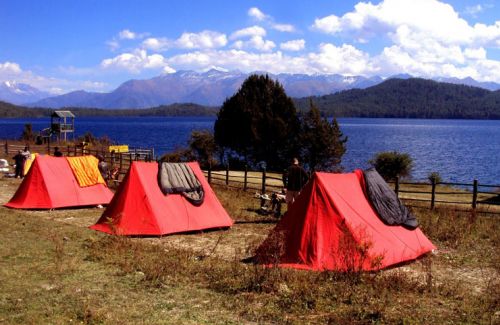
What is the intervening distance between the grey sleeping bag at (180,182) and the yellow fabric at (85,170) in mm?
4712

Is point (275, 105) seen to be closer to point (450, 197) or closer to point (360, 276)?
point (450, 197)

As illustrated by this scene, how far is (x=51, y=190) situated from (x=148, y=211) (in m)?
5.36

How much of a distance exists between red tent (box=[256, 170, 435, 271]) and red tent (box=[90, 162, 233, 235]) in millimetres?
3608

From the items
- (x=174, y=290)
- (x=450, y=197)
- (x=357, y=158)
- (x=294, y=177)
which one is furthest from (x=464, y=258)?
(x=357, y=158)

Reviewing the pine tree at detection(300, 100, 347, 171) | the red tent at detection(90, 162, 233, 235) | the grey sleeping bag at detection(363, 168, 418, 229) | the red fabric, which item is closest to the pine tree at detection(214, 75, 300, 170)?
the pine tree at detection(300, 100, 347, 171)

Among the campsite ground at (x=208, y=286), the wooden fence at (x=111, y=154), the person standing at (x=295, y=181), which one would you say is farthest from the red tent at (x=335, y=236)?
the wooden fence at (x=111, y=154)

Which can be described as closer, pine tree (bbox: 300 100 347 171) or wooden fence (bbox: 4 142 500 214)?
wooden fence (bbox: 4 142 500 214)

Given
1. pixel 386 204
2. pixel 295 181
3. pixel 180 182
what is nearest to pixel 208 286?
pixel 386 204

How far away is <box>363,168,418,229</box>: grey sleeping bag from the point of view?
10.3 meters

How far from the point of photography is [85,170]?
17.0 metres

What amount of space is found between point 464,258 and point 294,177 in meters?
5.09

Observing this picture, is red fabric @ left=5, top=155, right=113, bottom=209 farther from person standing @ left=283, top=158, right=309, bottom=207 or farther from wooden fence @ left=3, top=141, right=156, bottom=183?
person standing @ left=283, top=158, right=309, bottom=207

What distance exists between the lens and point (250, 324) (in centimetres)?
629

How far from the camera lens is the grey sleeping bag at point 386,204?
10.3 m
